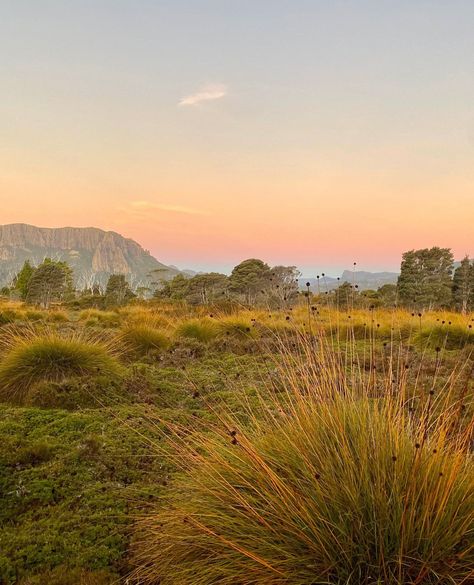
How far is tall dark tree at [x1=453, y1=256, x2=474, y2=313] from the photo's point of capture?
34431mm

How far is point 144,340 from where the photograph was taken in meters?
9.54

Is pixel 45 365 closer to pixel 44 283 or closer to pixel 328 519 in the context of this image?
pixel 328 519

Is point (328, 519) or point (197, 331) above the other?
point (197, 331)

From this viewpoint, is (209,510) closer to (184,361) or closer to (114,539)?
(114,539)

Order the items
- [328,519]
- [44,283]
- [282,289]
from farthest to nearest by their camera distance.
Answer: [44,283] < [282,289] < [328,519]

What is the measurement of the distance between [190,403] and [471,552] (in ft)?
13.9

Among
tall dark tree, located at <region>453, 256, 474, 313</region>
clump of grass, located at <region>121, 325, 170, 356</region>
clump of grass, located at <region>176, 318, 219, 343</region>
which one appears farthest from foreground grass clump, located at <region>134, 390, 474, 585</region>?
tall dark tree, located at <region>453, 256, 474, 313</region>

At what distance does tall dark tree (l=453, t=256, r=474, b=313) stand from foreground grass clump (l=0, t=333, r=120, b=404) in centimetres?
3270

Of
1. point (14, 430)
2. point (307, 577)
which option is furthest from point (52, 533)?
point (14, 430)

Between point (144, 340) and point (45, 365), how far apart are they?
10.9 ft

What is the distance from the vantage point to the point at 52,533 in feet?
9.30

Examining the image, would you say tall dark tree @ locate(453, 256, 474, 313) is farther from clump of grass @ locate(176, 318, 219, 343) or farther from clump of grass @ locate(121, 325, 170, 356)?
clump of grass @ locate(121, 325, 170, 356)

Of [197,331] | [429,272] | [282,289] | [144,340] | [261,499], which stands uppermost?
[429,272]

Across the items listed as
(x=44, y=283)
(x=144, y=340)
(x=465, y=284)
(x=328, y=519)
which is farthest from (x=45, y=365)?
(x=44, y=283)
